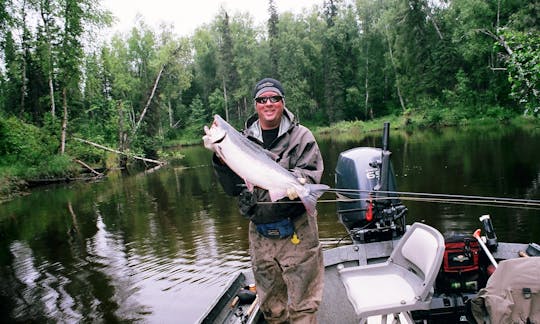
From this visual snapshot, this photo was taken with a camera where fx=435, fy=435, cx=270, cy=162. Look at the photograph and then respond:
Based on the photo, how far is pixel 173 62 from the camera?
3616 cm

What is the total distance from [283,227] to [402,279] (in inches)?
47.6

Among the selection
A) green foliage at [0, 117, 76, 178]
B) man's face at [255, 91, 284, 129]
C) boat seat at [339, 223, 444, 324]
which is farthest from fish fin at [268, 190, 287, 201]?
green foliage at [0, 117, 76, 178]

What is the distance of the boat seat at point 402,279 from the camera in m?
3.28

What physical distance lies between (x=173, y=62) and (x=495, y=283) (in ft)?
117

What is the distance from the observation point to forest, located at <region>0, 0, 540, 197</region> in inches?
971

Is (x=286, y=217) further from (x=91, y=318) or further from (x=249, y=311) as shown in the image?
(x=91, y=318)

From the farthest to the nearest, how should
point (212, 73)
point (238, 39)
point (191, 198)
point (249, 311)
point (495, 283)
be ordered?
point (212, 73) < point (238, 39) < point (191, 198) < point (249, 311) < point (495, 283)

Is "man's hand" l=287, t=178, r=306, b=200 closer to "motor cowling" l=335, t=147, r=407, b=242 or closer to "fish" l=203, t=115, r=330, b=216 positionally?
"fish" l=203, t=115, r=330, b=216

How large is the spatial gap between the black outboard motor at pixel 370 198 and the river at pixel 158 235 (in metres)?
2.71

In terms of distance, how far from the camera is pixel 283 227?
3463 millimetres

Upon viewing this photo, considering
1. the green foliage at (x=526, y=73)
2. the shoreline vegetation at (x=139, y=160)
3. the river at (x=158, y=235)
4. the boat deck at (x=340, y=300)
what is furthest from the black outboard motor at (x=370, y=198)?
the shoreline vegetation at (x=139, y=160)

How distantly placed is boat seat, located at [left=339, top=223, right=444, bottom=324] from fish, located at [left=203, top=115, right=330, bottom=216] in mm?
855

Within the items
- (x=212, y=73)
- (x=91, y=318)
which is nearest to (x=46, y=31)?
(x=91, y=318)

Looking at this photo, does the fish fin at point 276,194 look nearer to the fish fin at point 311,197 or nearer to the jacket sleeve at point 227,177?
the fish fin at point 311,197
